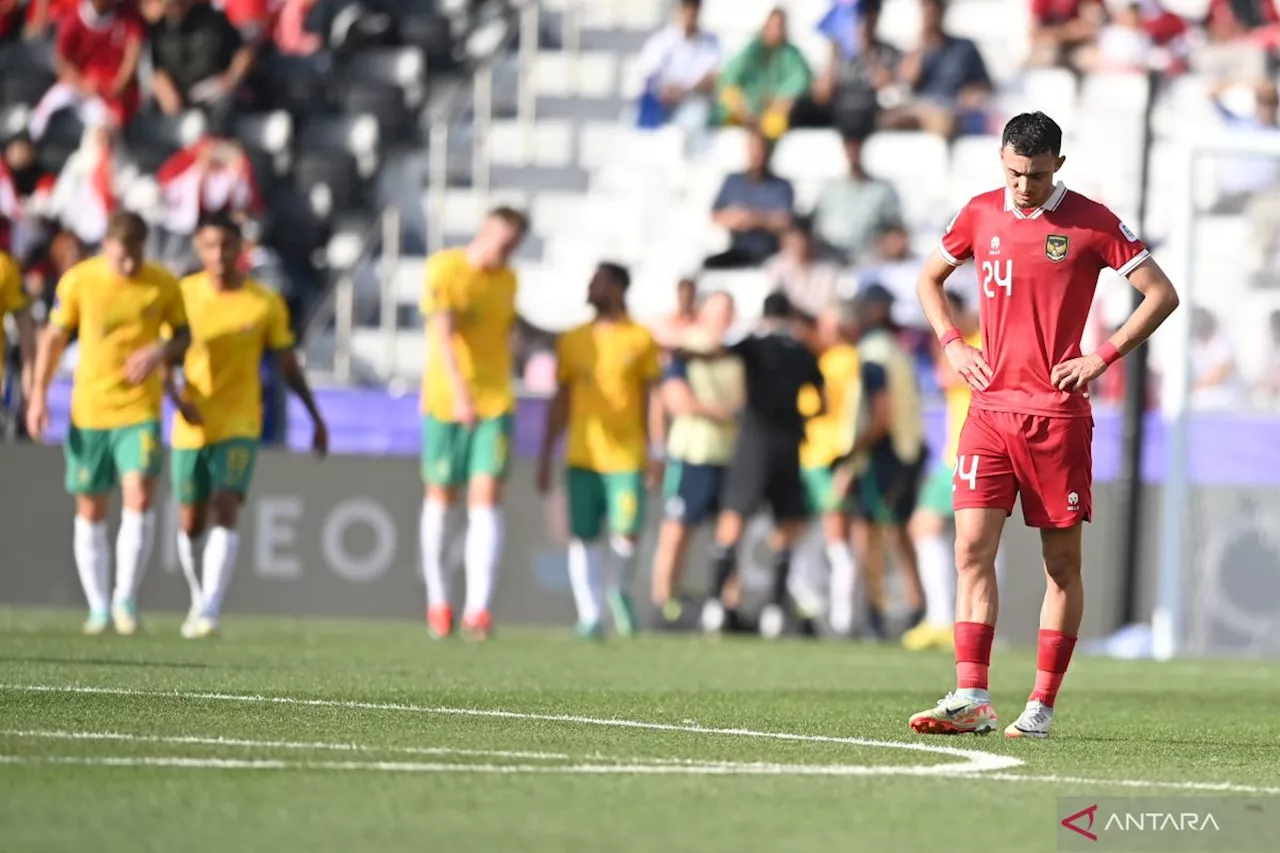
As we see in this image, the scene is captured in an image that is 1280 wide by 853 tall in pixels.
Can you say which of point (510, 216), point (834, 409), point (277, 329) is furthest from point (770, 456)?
point (277, 329)

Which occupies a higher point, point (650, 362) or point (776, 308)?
point (776, 308)

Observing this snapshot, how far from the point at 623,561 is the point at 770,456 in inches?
72.4

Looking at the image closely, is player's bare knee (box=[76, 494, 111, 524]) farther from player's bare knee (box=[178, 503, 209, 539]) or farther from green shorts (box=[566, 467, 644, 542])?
green shorts (box=[566, 467, 644, 542])

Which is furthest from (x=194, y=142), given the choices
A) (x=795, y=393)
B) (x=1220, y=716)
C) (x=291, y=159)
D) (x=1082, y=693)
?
(x=1220, y=716)

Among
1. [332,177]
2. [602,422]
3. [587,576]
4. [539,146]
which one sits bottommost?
[587,576]

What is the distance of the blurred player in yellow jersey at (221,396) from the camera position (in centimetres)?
1424

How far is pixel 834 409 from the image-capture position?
59.7ft

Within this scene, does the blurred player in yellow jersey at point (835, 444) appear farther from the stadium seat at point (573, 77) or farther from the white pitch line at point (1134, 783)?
the white pitch line at point (1134, 783)

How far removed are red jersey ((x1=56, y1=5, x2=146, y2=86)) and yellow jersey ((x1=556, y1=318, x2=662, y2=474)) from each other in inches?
350

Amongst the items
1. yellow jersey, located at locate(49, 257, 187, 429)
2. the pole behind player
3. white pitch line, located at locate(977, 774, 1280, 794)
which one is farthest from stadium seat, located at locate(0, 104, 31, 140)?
white pitch line, located at locate(977, 774, 1280, 794)

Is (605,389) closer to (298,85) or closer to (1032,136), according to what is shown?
(1032,136)

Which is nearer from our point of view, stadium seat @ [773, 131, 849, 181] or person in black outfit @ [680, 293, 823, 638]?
person in black outfit @ [680, 293, 823, 638]

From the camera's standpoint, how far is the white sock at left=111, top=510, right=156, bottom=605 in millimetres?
14172

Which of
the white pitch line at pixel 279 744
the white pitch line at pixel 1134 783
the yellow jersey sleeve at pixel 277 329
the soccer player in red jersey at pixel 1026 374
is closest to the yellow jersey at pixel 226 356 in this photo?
the yellow jersey sleeve at pixel 277 329
